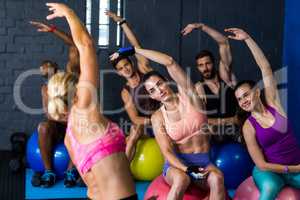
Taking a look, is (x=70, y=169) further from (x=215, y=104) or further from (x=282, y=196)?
(x=282, y=196)

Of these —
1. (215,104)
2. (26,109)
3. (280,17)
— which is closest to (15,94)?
(26,109)

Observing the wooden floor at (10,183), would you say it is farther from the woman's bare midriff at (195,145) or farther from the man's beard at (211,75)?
the man's beard at (211,75)

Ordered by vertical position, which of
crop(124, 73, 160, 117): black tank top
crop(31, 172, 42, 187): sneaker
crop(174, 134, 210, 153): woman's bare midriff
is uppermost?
crop(124, 73, 160, 117): black tank top

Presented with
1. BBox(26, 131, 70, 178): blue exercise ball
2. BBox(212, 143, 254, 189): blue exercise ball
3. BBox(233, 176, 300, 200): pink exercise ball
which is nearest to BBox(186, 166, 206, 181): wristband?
BBox(233, 176, 300, 200): pink exercise ball

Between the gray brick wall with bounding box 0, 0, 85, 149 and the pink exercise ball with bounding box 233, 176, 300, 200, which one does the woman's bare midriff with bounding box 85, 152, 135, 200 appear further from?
the gray brick wall with bounding box 0, 0, 85, 149

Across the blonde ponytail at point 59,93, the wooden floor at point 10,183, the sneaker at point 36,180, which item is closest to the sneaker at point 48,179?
the sneaker at point 36,180

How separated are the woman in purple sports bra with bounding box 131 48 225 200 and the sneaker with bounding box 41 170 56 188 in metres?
1.38

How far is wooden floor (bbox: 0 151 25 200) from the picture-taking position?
419 centimetres

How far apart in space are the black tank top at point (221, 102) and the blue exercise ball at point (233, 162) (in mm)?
322

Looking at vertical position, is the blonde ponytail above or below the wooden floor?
above

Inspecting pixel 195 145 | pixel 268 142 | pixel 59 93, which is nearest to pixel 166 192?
pixel 195 145

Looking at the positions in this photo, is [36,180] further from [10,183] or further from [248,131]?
[248,131]

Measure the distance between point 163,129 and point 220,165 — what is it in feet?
3.44

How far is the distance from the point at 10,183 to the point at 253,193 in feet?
7.34
